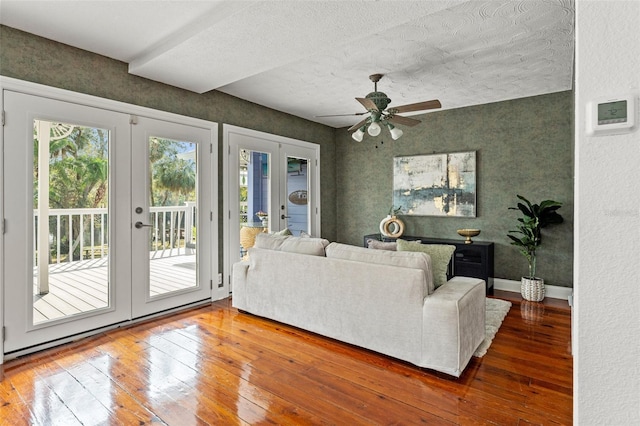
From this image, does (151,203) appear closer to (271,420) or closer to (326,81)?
(326,81)

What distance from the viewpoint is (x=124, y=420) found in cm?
184

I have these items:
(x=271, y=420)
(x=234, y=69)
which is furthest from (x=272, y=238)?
(x=271, y=420)

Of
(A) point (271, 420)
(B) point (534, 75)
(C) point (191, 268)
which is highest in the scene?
(B) point (534, 75)

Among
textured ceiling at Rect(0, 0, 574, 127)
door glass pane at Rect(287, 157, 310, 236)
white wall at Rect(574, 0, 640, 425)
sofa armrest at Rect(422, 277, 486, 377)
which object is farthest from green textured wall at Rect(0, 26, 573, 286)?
white wall at Rect(574, 0, 640, 425)

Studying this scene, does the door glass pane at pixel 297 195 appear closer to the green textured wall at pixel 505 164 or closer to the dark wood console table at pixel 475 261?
the green textured wall at pixel 505 164

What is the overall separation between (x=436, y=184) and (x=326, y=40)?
3090 millimetres

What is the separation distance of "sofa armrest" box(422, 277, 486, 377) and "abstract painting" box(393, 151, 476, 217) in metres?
2.60

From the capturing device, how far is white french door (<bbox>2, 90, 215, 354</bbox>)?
265 cm

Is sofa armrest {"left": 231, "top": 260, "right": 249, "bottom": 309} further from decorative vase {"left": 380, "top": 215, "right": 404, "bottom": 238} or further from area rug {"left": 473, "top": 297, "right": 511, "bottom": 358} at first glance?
decorative vase {"left": 380, "top": 215, "right": 404, "bottom": 238}

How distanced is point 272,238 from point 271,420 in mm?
1832

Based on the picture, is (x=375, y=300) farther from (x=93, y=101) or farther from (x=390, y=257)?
(x=93, y=101)

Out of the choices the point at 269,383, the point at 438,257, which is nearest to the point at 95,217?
the point at 269,383

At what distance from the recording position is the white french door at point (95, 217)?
8.68ft

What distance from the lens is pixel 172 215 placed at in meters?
3.66
